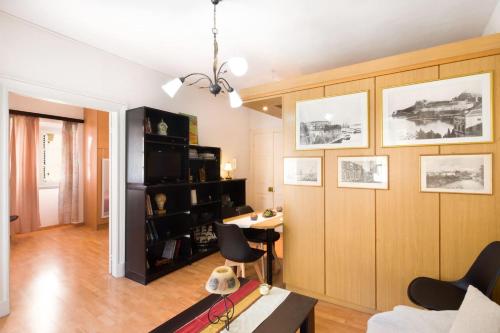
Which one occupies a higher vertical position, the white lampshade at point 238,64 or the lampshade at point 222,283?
the white lampshade at point 238,64

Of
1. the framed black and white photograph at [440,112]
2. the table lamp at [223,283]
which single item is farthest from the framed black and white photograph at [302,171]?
the table lamp at [223,283]

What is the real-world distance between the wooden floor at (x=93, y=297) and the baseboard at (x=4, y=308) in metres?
0.05

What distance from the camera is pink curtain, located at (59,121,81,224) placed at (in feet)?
18.6

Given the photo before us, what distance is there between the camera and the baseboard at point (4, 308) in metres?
2.36

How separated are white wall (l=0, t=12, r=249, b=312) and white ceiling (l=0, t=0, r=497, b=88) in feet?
0.42

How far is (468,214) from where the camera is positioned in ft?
6.75

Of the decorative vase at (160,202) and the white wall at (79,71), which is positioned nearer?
the white wall at (79,71)

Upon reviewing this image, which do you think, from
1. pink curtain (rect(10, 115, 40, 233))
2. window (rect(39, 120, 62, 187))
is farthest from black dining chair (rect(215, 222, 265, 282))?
window (rect(39, 120, 62, 187))

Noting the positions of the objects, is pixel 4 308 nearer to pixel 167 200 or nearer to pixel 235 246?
pixel 167 200

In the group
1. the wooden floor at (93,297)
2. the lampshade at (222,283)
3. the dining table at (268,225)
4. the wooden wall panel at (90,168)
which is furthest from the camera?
the wooden wall panel at (90,168)

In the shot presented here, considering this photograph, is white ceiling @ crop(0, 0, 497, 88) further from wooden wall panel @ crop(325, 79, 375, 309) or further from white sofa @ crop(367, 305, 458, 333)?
white sofa @ crop(367, 305, 458, 333)

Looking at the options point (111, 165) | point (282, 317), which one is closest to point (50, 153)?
point (111, 165)

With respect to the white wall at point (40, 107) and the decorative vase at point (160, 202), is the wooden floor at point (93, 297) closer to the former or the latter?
the decorative vase at point (160, 202)

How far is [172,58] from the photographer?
10.9 ft
